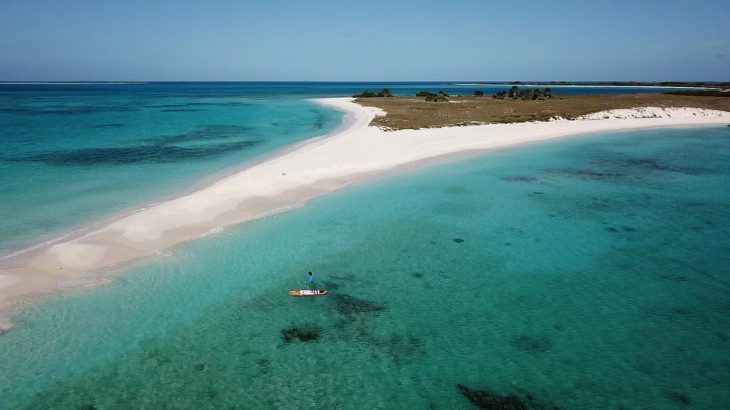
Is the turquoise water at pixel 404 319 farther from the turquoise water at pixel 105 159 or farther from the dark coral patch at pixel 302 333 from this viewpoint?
the turquoise water at pixel 105 159

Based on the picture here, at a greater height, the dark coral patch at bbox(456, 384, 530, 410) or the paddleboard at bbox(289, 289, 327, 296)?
the paddleboard at bbox(289, 289, 327, 296)

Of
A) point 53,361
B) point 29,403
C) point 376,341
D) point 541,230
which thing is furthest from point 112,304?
point 541,230

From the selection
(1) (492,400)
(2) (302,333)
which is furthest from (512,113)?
(1) (492,400)

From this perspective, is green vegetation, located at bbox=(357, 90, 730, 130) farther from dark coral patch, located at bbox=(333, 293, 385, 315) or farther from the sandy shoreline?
dark coral patch, located at bbox=(333, 293, 385, 315)

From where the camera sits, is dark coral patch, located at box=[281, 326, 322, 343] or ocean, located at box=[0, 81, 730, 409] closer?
ocean, located at box=[0, 81, 730, 409]

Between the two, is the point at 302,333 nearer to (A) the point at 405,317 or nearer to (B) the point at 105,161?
(A) the point at 405,317

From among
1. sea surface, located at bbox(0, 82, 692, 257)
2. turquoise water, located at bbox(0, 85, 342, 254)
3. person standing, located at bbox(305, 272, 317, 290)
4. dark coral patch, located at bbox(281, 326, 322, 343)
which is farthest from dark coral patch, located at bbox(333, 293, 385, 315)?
turquoise water, located at bbox(0, 85, 342, 254)

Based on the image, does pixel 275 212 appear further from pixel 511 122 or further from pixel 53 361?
pixel 511 122
